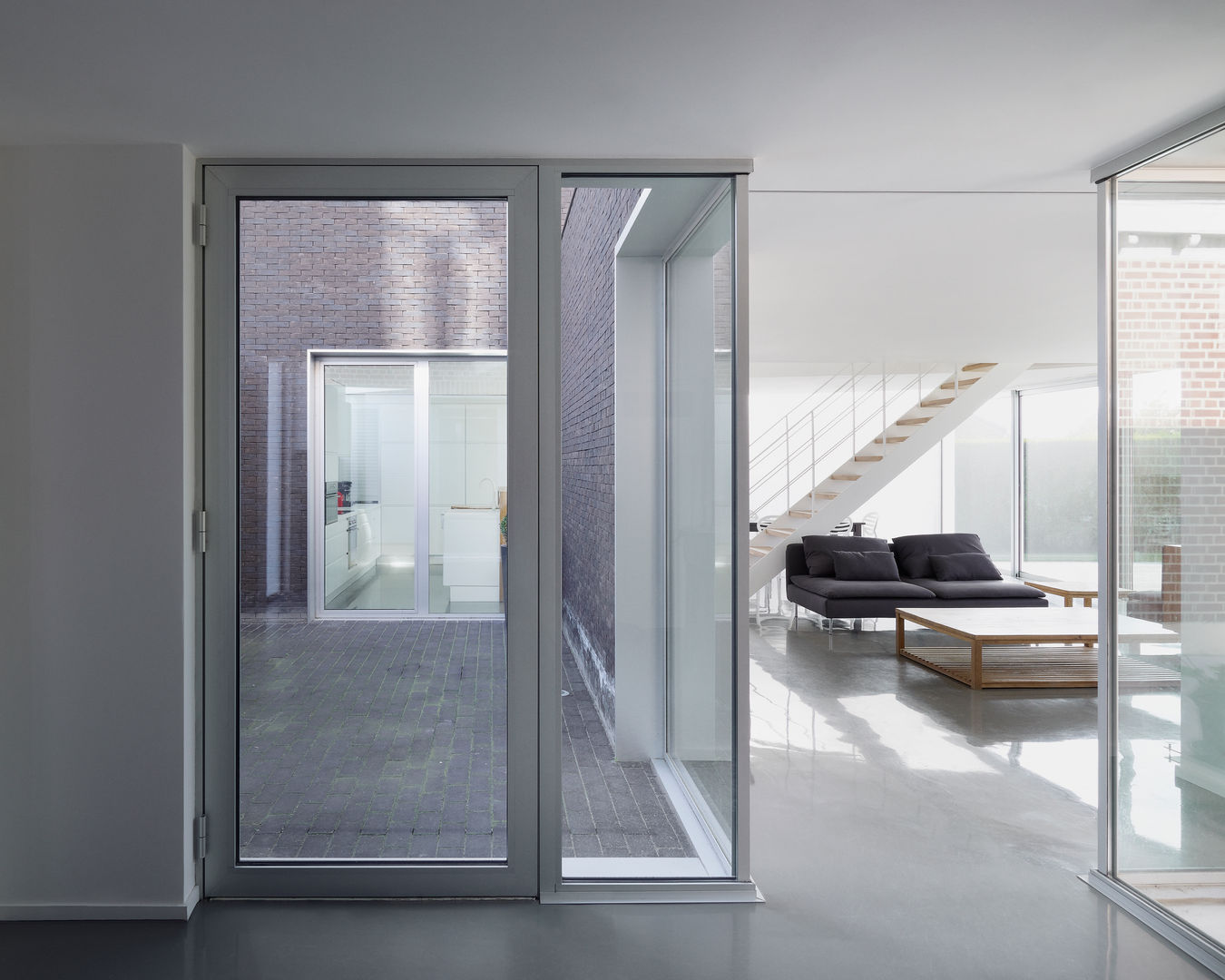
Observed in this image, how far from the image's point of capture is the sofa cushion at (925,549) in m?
9.06

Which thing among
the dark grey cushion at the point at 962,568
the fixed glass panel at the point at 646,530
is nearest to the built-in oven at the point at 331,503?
the fixed glass panel at the point at 646,530

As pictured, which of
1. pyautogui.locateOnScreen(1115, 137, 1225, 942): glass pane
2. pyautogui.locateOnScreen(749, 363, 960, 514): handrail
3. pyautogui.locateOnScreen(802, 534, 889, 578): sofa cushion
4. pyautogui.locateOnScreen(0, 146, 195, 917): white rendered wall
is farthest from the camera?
pyautogui.locateOnScreen(749, 363, 960, 514): handrail

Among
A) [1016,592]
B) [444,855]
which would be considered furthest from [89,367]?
[1016,592]

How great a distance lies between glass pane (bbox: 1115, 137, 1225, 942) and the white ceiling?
14.4 inches

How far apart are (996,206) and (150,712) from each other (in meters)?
3.99

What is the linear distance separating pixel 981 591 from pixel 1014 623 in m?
1.64

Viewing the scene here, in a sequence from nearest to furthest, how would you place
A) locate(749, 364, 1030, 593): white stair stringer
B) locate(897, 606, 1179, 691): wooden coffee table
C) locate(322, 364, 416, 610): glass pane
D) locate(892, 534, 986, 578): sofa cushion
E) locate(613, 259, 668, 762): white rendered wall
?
1. locate(322, 364, 416, 610): glass pane
2. locate(613, 259, 668, 762): white rendered wall
3. locate(897, 606, 1179, 691): wooden coffee table
4. locate(892, 534, 986, 578): sofa cushion
5. locate(749, 364, 1030, 593): white stair stringer

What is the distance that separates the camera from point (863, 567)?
8422mm

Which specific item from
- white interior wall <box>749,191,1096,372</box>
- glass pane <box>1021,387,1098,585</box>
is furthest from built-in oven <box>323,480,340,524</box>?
glass pane <box>1021,387,1098,585</box>

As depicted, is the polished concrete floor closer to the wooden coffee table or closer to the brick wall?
the brick wall

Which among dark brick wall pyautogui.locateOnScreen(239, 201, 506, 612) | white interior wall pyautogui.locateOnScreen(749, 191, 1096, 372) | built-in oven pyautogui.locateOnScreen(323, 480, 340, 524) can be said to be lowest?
built-in oven pyautogui.locateOnScreen(323, 480, 340, 524)

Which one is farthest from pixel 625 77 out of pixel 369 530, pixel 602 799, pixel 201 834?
pixel 201 834

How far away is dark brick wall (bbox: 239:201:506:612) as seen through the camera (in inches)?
120

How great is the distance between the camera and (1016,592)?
27.1ft
